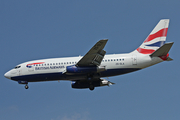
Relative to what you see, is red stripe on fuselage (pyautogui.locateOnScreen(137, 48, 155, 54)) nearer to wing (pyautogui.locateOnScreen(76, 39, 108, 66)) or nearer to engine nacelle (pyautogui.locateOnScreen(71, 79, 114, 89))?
engine nacelle (pyautogui.locateOnScreen(71, 79, 114, 89))

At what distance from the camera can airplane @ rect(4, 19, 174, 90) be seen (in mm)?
40781

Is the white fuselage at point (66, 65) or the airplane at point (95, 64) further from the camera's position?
the white fuselage at point (66, 65)

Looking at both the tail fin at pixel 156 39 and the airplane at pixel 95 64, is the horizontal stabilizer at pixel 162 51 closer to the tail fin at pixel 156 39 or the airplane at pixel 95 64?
the airplane at pixel 95 64

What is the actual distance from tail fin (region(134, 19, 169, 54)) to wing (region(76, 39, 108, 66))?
716 centimetres

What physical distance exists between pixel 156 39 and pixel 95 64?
1049 centimetres

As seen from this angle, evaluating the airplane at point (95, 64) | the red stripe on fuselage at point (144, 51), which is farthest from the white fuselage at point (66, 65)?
the red stripe on fuselage at point (144, 51)

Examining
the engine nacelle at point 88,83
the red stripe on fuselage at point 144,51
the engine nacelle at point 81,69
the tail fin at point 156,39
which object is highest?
the tail fin at point 156,39

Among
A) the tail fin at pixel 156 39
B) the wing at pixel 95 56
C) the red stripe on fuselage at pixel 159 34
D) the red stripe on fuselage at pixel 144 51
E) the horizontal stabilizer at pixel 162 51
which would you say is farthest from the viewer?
the red stripe on fuselage at pixel 159 34

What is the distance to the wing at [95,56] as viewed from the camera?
123ft

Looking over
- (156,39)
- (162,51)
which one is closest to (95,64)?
(162,51)

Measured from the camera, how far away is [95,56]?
130ft

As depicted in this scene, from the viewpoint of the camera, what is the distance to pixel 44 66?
43.0 metres

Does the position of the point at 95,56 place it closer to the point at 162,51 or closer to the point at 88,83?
the point at 88,83


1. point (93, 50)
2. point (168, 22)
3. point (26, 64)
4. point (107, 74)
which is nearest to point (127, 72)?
point (107, 74)
